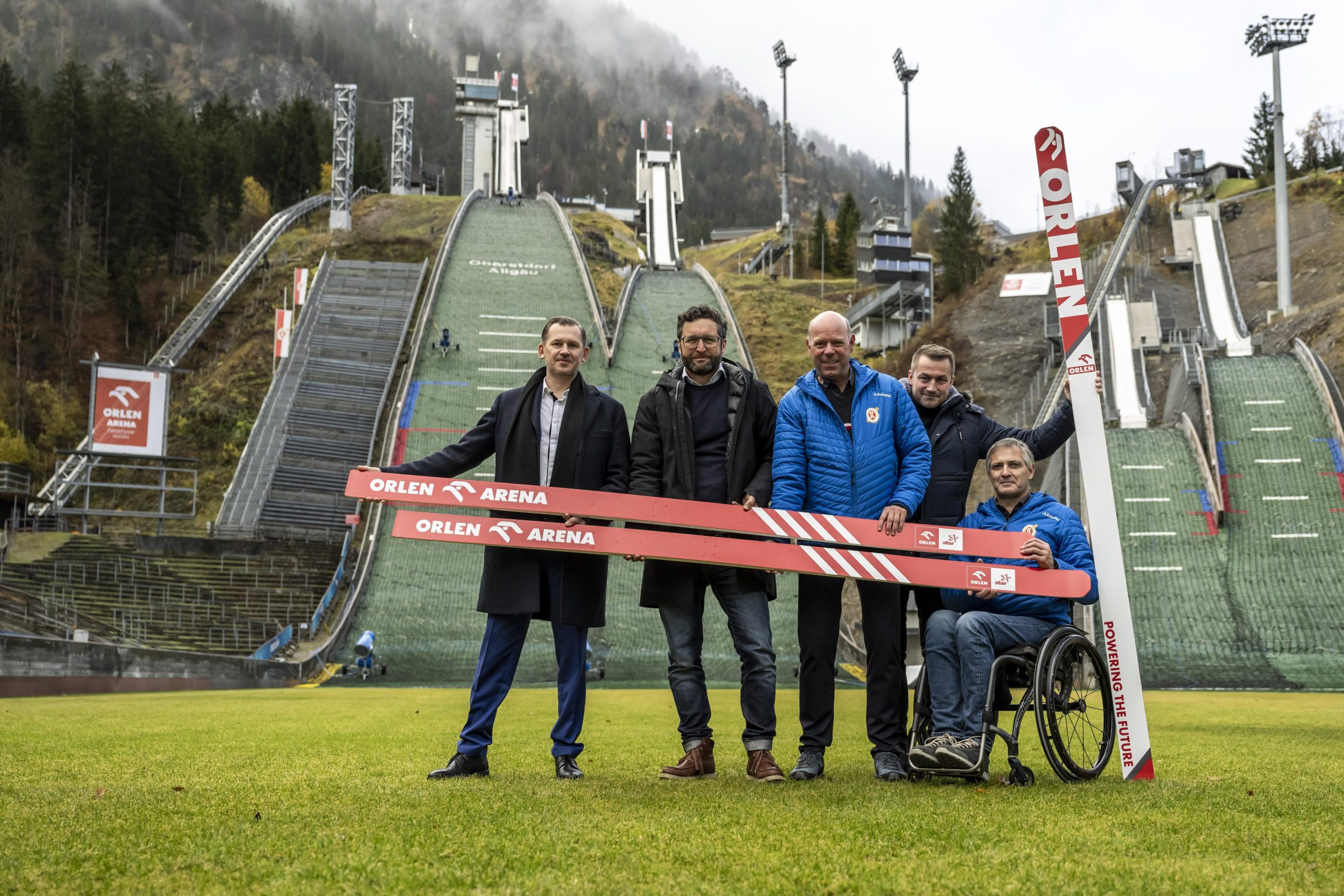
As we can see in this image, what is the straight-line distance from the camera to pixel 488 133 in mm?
73750

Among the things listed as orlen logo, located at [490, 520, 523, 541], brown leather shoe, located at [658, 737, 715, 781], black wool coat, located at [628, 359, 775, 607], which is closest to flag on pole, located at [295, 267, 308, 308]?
black wool coat, located at [628, 359, 775, 607]

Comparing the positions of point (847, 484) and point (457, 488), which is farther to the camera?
point (847, 484)

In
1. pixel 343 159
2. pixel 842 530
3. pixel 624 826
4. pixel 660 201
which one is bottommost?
pixel 624 826

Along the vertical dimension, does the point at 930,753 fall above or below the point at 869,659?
below

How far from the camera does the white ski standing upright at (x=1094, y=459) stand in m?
5.53

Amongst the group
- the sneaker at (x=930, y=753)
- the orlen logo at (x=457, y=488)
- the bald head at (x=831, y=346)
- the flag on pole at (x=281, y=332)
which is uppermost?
the flag on pole at (x=281, y=332)

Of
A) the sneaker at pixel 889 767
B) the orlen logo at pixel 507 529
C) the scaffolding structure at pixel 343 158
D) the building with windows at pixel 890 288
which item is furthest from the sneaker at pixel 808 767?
the scaffolding structure at pixel 343 158

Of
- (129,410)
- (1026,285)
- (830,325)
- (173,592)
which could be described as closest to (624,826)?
(830,325)

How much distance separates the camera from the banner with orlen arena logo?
26.3 m

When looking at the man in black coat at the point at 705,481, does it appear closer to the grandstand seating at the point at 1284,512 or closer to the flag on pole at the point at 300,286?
the grandstand seating at the point at 1284,512

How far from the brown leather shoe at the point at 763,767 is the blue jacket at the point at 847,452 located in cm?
118

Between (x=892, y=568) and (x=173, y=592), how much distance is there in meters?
22.1

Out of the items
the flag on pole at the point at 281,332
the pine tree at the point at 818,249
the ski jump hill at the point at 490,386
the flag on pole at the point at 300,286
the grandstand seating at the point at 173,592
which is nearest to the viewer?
the ski jump hill at the point at 490,386

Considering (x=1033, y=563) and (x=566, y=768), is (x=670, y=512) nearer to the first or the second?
(x=566, y=768)
